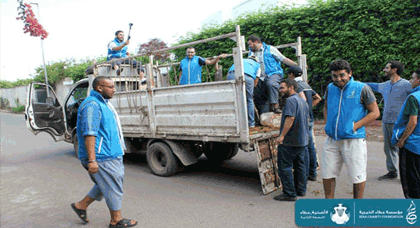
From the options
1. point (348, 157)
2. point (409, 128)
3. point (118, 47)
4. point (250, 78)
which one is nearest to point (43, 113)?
point (118, 47)

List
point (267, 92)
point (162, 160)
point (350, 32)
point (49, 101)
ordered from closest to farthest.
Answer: point (267, 92) < point (162, 160) < point (49, 101) < point (350, 32)

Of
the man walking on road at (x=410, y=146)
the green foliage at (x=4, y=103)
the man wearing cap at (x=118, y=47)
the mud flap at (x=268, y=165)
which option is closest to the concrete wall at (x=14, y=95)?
the green foliage at (x=4, y=103)

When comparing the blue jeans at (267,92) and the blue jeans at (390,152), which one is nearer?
the blue jeans at (390,152)

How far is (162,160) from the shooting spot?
5621mm

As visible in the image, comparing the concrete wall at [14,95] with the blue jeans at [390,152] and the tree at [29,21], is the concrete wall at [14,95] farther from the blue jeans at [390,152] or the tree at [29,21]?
the blue jeans at [390,152]

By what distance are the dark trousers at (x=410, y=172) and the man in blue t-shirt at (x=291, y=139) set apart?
1.07 metres

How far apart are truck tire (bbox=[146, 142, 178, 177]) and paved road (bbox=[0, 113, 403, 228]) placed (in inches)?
5.1

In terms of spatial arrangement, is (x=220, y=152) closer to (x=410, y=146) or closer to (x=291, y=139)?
(x=291, y=139)

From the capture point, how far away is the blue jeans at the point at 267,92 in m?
4.96

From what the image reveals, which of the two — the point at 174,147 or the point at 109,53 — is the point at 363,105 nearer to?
the point at 174,147

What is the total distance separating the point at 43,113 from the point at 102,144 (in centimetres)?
547

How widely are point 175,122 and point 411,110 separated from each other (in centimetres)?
322

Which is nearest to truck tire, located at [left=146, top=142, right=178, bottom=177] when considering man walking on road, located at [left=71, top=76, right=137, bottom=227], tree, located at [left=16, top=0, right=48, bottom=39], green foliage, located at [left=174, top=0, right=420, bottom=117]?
man walking on road, located at [left=71, top=76, right=137, bottom=227]

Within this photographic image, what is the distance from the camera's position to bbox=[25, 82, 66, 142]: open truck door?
755cm
